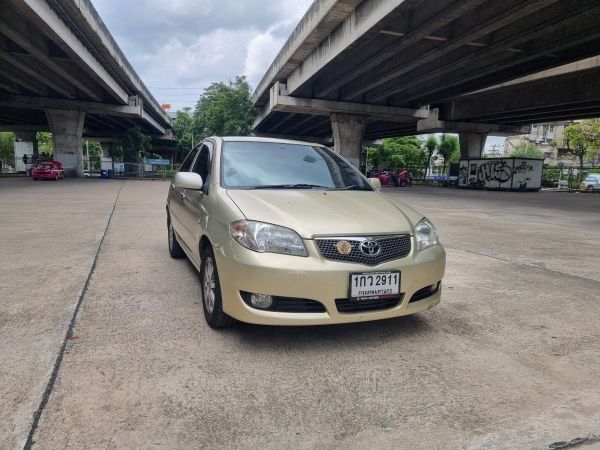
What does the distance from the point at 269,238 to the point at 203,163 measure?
1964mm

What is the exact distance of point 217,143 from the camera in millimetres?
4316

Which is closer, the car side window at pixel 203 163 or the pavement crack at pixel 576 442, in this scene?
the pavement crack at pixel 576 442

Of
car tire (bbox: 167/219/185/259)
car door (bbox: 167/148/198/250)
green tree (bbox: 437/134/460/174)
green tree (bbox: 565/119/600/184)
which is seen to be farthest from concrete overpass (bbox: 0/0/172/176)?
green tree (bbox: 565/119/600/184)

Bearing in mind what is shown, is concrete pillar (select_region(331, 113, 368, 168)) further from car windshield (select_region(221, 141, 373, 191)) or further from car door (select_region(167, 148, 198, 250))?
car windshield (select_region(221, 141, 373, 191))

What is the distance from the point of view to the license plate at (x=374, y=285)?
2891mm

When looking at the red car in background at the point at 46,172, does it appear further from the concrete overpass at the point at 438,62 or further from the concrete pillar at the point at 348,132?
the concrete pillar at the point at 348,132

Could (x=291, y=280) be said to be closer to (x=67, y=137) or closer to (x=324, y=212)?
(x=324, y=212)

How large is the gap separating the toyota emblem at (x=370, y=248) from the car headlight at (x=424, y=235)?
0.44m

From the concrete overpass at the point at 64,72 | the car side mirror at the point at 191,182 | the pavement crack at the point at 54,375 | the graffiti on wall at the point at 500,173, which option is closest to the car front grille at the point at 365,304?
the car side mirror at the point at 191,182

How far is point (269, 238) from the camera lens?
2.95 meters

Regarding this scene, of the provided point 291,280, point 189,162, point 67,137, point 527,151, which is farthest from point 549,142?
point 291,280

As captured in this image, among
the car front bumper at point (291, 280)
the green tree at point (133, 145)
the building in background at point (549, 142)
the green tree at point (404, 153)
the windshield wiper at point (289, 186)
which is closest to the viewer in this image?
the car front bumper at point (291, 280)

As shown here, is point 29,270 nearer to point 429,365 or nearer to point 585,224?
point 429,365

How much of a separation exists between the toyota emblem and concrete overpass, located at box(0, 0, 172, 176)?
16.6 meters
